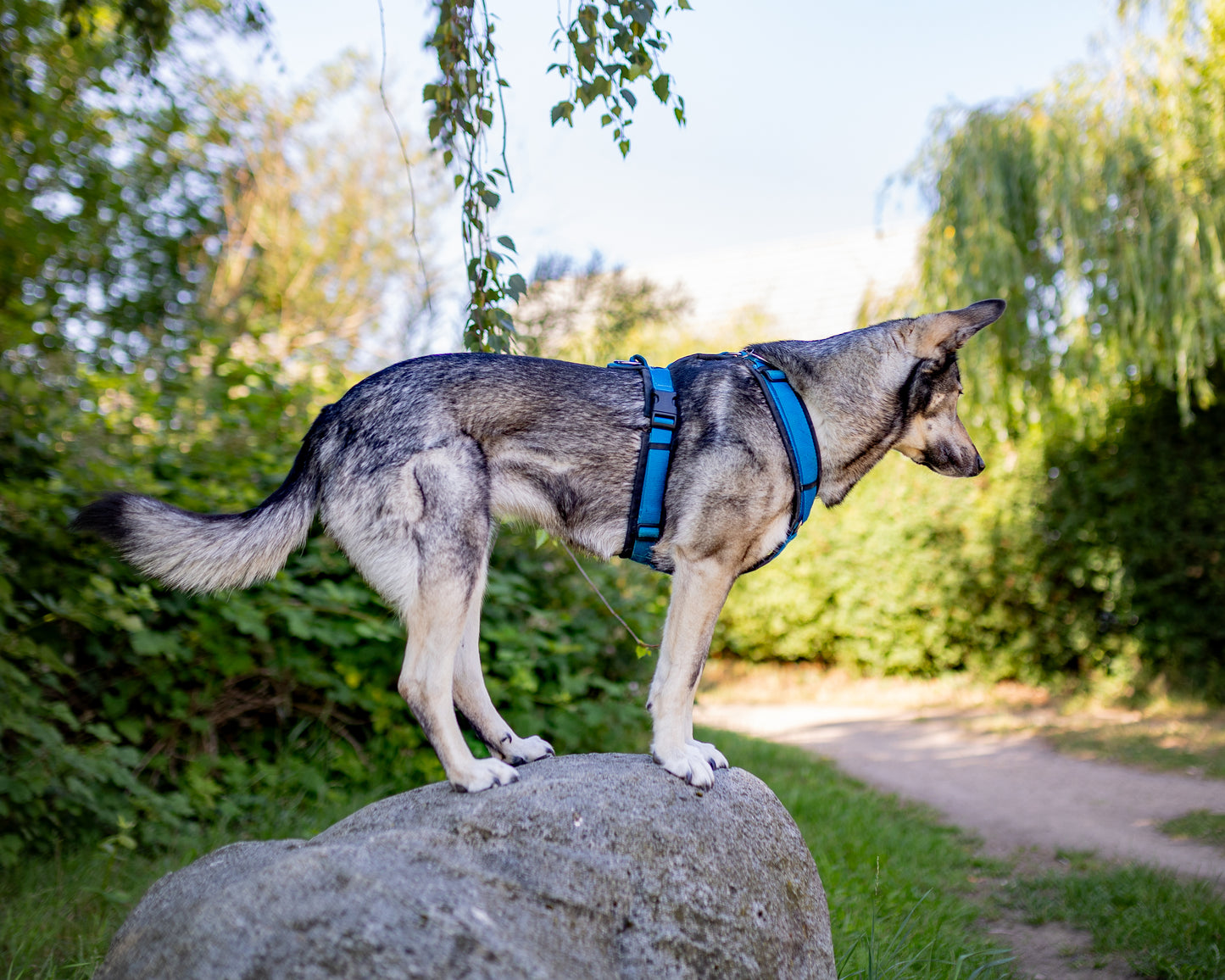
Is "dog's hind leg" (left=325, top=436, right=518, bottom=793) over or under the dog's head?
under

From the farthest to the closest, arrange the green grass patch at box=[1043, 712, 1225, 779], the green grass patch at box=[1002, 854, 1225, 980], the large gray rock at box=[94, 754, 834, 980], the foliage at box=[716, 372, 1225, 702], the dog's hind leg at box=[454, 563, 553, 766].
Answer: the foliage at box=[716, 372, 1225, 702]
the green grass patch at box=[1043, 712, 1225, 779]
the green grass patch at box=[1002, 854, 1225, 980]
the dog's hind leg at box=[454, 563, 553, 766]
the large gray rock at box=[94, 754, 834, 980]

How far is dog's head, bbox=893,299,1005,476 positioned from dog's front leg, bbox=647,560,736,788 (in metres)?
1.00

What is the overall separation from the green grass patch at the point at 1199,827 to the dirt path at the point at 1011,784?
85 mm

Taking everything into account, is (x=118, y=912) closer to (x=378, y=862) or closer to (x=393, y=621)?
(x=393, y=621)

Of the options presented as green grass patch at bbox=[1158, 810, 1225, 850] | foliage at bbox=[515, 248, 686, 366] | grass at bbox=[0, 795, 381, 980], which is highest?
foliage at bbox=[515, 248, 686, 366]

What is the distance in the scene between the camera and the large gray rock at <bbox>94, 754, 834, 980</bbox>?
6.27ft

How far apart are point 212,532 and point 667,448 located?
1522mm

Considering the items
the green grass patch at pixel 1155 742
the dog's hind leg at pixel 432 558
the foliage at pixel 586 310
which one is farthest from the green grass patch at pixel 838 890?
the foliage at pixel 586 310

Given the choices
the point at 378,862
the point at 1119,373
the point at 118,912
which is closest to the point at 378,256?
the point at 1119,373

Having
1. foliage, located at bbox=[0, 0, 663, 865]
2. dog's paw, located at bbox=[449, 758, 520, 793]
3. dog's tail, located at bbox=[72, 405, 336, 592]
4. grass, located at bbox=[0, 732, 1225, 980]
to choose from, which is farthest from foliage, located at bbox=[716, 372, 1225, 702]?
dog's tail, located at bbox=[72, 405, 336, 592]

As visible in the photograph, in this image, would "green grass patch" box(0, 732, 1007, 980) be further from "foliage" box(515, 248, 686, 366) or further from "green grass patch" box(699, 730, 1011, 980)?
"foliage" box(515, 248, 686, 366)

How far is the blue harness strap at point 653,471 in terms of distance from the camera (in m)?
3.11

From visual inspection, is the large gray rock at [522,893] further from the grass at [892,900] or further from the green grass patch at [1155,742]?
the green grass patch at [1155,742]

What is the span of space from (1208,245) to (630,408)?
8220mm
